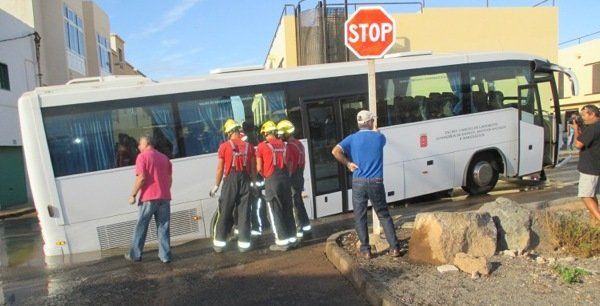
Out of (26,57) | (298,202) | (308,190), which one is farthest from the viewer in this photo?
(26,57)

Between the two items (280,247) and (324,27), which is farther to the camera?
(324,27)

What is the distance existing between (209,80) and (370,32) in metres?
3.35

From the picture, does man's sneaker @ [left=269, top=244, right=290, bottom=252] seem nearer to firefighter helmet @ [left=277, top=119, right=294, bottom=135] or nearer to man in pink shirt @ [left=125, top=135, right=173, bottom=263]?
man in pink shirt @ [left=125, top=135, right=173, bottom=263]

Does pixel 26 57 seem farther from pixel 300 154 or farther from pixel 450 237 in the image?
pixel 450 237

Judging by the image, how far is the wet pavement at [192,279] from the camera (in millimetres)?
5539

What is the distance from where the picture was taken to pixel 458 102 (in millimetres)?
11023

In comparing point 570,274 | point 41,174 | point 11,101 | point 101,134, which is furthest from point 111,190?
point 11,101

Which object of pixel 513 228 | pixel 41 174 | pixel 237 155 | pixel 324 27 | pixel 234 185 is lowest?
pixel 513 228

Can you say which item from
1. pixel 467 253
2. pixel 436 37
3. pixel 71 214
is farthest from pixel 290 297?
pixel 436 37

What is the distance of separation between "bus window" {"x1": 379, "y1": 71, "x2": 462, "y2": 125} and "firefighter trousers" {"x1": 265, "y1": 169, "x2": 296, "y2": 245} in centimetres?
361

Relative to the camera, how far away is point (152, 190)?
23.1 feet

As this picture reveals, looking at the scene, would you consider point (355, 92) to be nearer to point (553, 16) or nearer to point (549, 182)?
point (549, 182)

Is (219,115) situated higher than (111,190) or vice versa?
(219,115)

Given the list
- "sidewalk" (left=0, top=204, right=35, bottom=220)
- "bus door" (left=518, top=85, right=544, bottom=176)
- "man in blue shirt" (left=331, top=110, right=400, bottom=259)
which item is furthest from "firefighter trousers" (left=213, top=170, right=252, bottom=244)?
"sidewalk" (left=0, top=204, right=35, bottom=220)
